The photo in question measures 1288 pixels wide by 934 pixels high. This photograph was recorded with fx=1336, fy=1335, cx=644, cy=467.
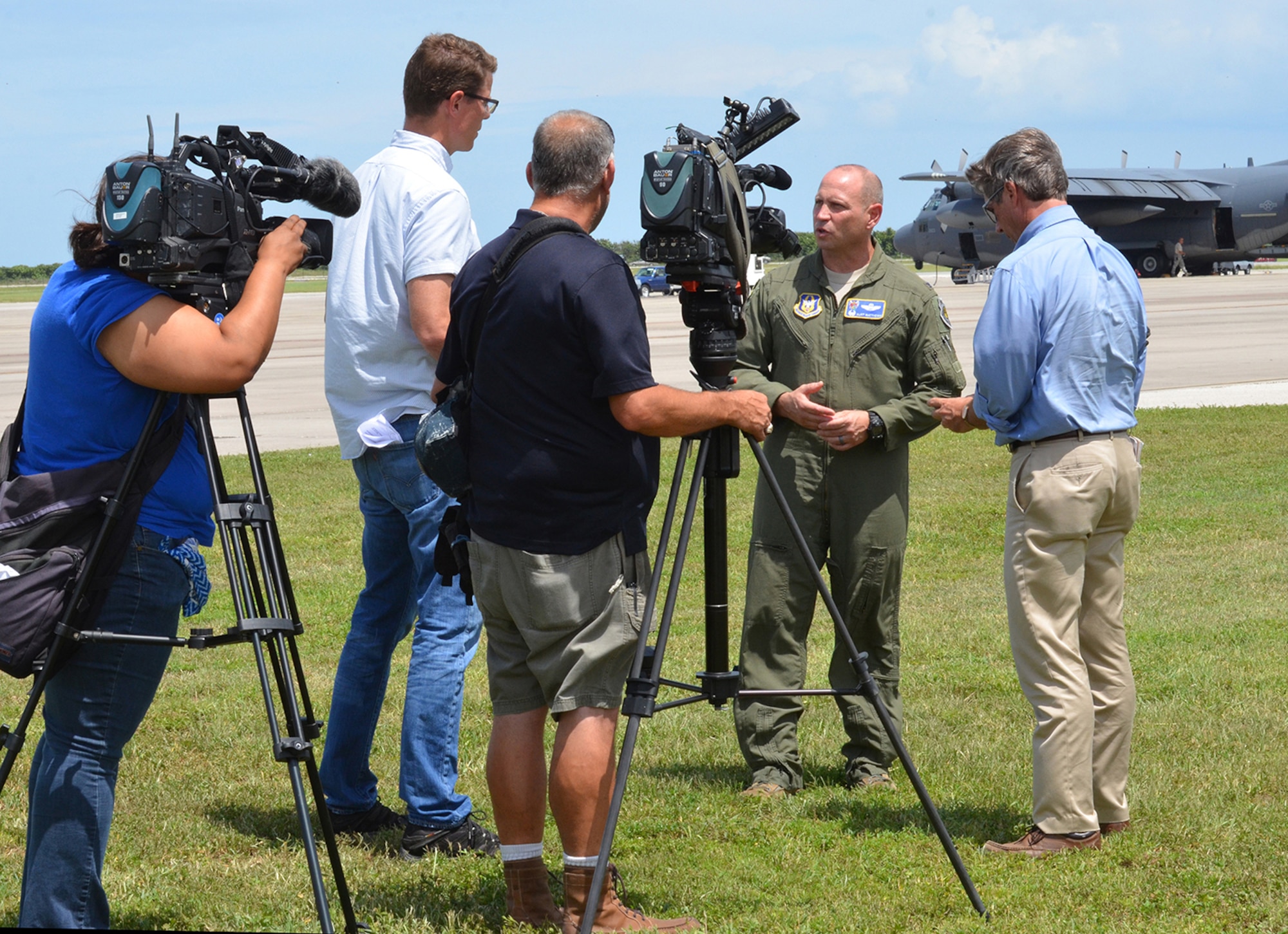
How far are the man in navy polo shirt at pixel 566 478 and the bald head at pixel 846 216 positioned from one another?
5.78ft

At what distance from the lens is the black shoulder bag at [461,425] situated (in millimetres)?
3434

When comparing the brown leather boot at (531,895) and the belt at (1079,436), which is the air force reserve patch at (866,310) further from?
the brown leather boot at (531,895)

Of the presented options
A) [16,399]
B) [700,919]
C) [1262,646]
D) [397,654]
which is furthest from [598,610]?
[16,399]

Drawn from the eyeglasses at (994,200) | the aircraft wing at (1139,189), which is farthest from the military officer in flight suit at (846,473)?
the aircraft wing at (1139,189)

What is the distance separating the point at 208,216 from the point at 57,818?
1497mm

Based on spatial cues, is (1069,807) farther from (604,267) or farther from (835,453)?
(604,267)

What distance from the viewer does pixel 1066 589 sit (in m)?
4.25

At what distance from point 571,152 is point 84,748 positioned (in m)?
1.92

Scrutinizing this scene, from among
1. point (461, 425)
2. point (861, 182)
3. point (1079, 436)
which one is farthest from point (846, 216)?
point (461, 425)

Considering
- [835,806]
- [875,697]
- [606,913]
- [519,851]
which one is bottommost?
[835,806]

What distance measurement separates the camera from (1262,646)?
6723 mm

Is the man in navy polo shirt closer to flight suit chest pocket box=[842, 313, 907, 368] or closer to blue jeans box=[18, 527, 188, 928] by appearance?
blue jeans box=[18, 527, 188, 928]

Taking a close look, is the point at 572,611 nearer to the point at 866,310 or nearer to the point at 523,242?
the point at 523,242

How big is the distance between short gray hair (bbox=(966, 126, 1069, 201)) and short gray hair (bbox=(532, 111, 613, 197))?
1.51m
